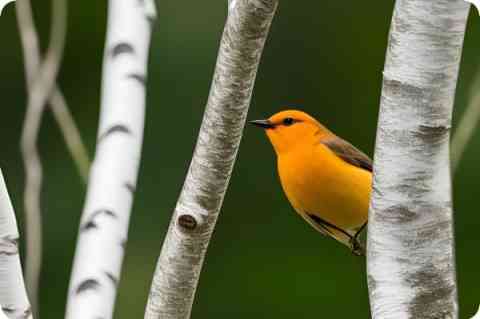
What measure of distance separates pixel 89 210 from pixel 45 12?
342cm

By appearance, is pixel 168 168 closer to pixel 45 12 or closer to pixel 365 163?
pixel 45 12

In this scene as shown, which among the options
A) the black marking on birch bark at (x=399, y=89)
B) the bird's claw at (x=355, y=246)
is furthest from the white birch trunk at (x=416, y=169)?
the bird's claw at (x=355, y=246)

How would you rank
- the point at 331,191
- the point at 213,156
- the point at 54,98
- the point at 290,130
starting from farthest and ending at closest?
the point at 290,130 → the point at 331,191 → the point at 54,98 → the point at 213,156

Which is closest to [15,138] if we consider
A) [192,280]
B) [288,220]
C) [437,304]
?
[288,220]

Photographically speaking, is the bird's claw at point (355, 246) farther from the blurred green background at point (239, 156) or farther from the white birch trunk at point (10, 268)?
the blurred green background at point (239, 156)

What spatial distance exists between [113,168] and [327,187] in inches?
29.9

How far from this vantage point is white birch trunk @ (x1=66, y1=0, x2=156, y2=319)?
1974 mm

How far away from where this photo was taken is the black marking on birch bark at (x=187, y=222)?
1687 millimetres

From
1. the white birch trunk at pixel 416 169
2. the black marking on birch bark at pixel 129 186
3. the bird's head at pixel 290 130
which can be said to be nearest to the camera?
the white birch trunk at pixel 416 169

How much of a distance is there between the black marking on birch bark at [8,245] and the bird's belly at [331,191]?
1.05 m

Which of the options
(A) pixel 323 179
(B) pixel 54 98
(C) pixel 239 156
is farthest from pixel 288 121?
(C) pixel 239 156

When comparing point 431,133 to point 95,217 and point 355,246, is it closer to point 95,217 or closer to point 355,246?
point 95,217

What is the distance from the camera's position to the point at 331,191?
2572 millimetres

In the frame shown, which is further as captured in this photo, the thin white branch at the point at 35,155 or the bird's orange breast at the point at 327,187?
the bird's orange breast at the point at 327,187
